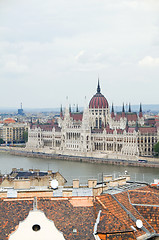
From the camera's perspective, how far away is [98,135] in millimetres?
73875

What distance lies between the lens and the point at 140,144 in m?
65.4

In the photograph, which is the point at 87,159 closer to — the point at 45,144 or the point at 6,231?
the point at 45,144

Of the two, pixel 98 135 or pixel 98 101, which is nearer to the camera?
pixel 98 135

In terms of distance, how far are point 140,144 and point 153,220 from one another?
172ft

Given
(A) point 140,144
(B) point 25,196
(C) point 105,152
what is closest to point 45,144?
(C) point 105,152

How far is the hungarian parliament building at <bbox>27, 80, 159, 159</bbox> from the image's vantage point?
6569 centimetres

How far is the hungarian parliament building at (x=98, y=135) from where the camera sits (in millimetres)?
A: 65688

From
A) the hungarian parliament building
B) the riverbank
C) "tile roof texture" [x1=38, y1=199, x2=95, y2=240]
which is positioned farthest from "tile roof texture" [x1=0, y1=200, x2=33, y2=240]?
the hungarian parliament building

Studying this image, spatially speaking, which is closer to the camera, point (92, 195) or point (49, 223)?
point (49, 223)

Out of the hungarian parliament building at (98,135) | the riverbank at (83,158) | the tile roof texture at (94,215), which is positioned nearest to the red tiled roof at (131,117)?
the hungarian parliament building at (98,135)

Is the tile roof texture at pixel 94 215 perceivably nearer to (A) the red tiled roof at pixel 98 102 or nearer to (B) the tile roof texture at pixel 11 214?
(B) the tile roof texture at pixel 11 214

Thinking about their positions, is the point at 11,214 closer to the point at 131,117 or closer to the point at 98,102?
the point at 131,117

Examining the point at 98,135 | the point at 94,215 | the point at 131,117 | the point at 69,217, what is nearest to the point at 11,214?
the point at 69,217

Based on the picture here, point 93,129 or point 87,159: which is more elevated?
point 93,129
